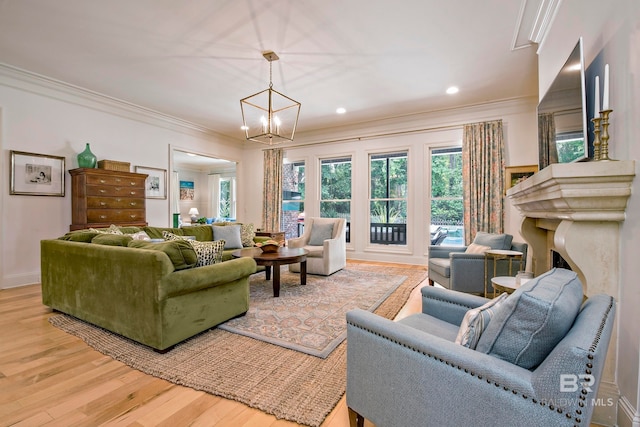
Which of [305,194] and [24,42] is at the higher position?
[24,42]

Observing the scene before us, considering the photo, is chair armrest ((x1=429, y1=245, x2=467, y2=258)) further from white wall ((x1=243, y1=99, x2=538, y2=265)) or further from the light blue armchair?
the light blue armchair

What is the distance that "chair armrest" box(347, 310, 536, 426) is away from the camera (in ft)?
2.73

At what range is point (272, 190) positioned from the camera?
22.9ft

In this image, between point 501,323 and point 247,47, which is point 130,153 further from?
point 501,323

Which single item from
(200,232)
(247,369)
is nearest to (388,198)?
(200,232)

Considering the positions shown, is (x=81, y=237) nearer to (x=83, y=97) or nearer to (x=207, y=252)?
(x=207, y=252)

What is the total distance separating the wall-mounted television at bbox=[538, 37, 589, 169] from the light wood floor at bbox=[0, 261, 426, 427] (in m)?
2.14

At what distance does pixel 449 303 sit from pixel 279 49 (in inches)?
123

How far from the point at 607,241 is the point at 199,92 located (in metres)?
4.92

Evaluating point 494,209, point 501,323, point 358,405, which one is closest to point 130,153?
point 358,405

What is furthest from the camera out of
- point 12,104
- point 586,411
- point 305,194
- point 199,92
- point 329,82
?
point 305,194

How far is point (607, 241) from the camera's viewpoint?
57.6 inches

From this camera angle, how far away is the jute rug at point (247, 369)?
1.57 metres

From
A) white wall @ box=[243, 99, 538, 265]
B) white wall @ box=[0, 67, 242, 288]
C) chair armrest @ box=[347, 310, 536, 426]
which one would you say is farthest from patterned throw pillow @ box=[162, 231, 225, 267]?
white wall @ box=[243, 99, 538, 265]
